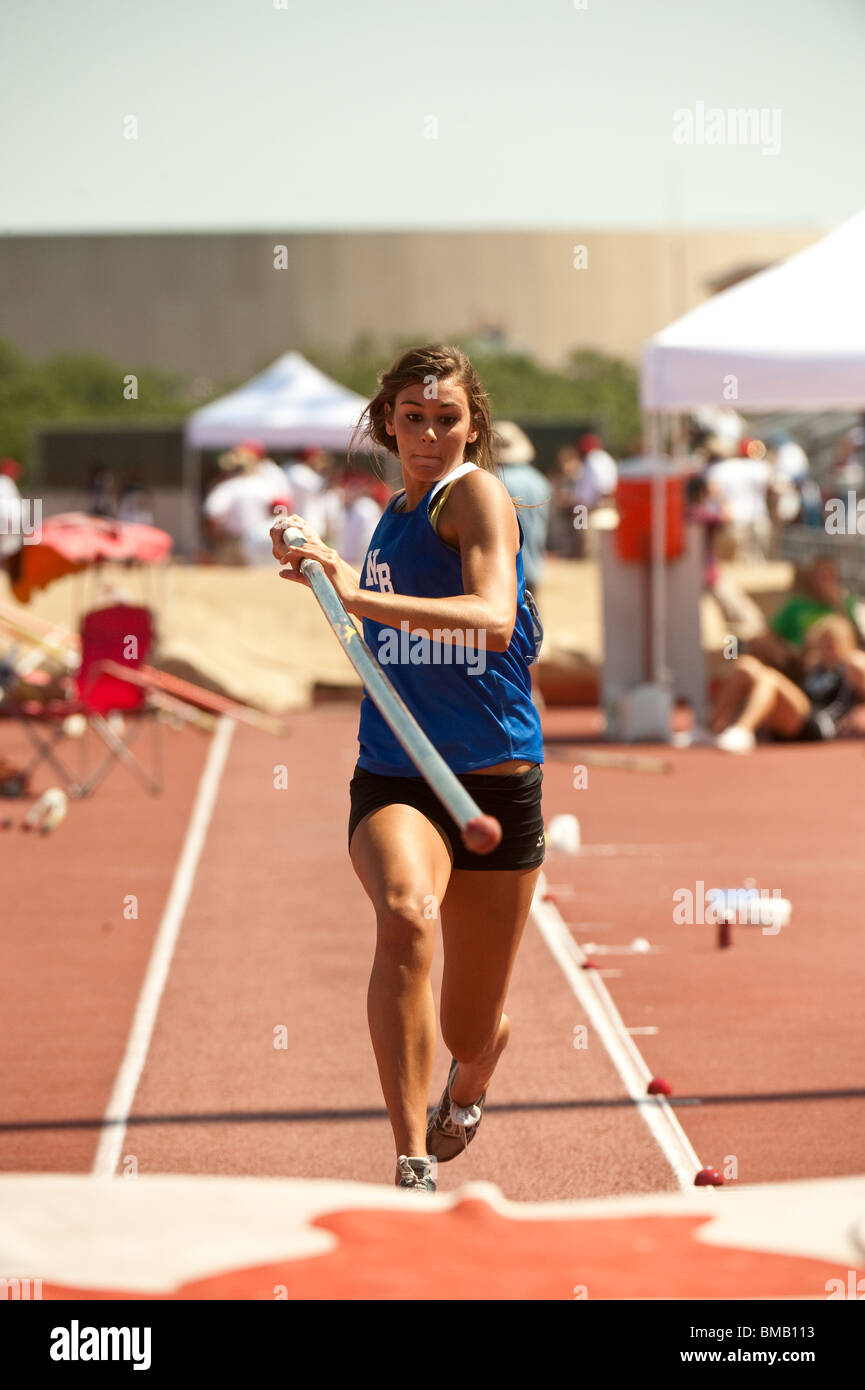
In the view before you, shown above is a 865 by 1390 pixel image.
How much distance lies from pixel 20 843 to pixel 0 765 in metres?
2.18

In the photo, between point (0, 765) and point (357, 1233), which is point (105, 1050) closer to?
point (357, 1233)

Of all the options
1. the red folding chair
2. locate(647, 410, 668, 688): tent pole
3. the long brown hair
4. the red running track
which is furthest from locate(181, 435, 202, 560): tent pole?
the long brown hair

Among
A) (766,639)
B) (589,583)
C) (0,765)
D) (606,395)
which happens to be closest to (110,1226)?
(0,765)

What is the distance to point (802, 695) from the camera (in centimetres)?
1476

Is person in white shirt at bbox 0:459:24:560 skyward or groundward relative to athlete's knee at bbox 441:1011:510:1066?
skyward

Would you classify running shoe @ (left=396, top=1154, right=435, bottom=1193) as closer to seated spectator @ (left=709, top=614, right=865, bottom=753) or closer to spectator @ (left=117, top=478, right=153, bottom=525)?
seated spectator @ (left=709, top=614, right=865, bottom=753)

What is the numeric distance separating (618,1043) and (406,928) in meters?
2.51

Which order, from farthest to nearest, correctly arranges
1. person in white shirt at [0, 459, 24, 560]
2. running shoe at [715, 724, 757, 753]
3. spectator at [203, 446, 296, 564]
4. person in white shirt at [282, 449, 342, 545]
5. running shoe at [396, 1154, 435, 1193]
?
person in white shirt at [282, 449, 342, 545] → person in white shirt at [0, 459, 24, 560] → spectator at [203, 446, 296, 564] → running shoe at [715, 724, 757, 753] → running shoe at [396, 1154, 435, 1193]

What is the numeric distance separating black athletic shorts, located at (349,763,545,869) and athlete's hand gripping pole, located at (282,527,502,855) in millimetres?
516

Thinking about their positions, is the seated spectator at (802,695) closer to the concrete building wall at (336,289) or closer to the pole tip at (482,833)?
the pole tip at (482,833)

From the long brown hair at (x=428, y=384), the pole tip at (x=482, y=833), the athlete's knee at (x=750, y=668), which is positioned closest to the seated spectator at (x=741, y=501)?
the athlete's knee at (x=750, y=668)

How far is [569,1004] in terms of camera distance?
6.98 m

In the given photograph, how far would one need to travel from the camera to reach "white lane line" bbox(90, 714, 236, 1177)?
5.37 meters

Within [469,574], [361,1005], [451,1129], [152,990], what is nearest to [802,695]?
[361,1005]
